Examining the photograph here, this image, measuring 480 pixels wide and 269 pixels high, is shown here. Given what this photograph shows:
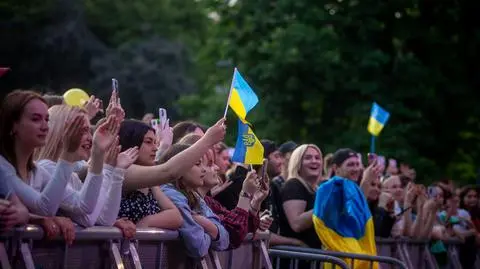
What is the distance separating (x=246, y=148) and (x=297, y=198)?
2318mm

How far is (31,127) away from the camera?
23.0ft

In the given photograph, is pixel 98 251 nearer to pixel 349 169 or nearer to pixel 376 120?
pixel 349 169

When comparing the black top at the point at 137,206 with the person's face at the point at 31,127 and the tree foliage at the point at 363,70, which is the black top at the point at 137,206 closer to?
the person's face at the point at 31,127

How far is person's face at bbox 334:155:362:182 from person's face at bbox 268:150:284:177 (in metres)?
0.68

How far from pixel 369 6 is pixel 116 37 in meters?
28.0

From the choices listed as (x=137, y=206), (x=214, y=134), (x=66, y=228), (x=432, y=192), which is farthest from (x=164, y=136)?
(x=432, y=192)

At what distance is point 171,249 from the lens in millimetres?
8180

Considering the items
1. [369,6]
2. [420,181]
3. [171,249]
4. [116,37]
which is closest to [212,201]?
[171,249]

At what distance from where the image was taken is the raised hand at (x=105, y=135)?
23.3 feet

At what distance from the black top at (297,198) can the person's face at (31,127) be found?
493 cm

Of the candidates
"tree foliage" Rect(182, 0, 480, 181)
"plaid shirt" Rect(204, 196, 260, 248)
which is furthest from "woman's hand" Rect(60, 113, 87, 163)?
"tree foliage" Rect(182, 0, 480, 181)

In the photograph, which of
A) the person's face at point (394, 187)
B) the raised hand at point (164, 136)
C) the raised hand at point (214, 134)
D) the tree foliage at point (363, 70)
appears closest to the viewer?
the raised hand at point (214, 134)

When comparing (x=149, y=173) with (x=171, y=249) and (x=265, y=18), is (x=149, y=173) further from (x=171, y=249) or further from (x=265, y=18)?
(x=265, y=18)

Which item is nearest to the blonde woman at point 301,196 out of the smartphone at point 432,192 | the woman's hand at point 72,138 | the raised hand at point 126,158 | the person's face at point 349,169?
the person's face at point 349,169
